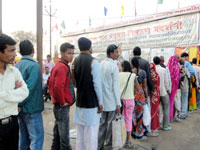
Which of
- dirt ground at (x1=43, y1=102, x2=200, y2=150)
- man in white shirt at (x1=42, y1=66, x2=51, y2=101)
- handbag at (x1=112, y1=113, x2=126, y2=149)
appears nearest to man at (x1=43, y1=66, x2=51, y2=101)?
man in white shirt at (x1=42, y1=66, x2=51, y2=101)

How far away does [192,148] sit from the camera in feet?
11.5

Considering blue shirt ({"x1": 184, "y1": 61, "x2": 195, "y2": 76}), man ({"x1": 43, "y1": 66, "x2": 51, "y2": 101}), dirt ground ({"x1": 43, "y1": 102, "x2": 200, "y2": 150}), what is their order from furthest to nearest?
1. man ({"x1": 43, "y1": 66, "x2": 51, "y2": 101})
2. blue shirt ({"x1": 184, "y1": 61, "x2": 195, "y2": 76})
3. dirt ground ({"x1": 43, "y1": 102, "x2": 200, "y2": 150})

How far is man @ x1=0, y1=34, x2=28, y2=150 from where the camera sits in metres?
1.73

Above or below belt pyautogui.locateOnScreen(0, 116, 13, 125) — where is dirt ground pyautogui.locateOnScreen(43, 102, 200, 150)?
below

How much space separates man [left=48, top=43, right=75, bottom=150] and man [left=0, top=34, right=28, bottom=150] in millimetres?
620

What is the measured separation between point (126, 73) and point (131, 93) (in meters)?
0.40

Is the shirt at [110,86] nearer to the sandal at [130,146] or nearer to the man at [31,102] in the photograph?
the sandal at [130,146]

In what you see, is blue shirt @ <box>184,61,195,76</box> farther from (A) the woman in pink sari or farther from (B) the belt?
(B) the belt

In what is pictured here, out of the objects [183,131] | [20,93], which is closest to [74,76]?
[20,93]

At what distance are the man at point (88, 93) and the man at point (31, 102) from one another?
0.57 meters

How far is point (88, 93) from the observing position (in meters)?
2.57

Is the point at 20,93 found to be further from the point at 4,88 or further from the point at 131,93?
the point at 131,93

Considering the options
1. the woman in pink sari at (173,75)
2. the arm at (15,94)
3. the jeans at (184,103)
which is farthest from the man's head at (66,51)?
the jeans at (184,103)

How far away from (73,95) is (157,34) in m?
9.18
